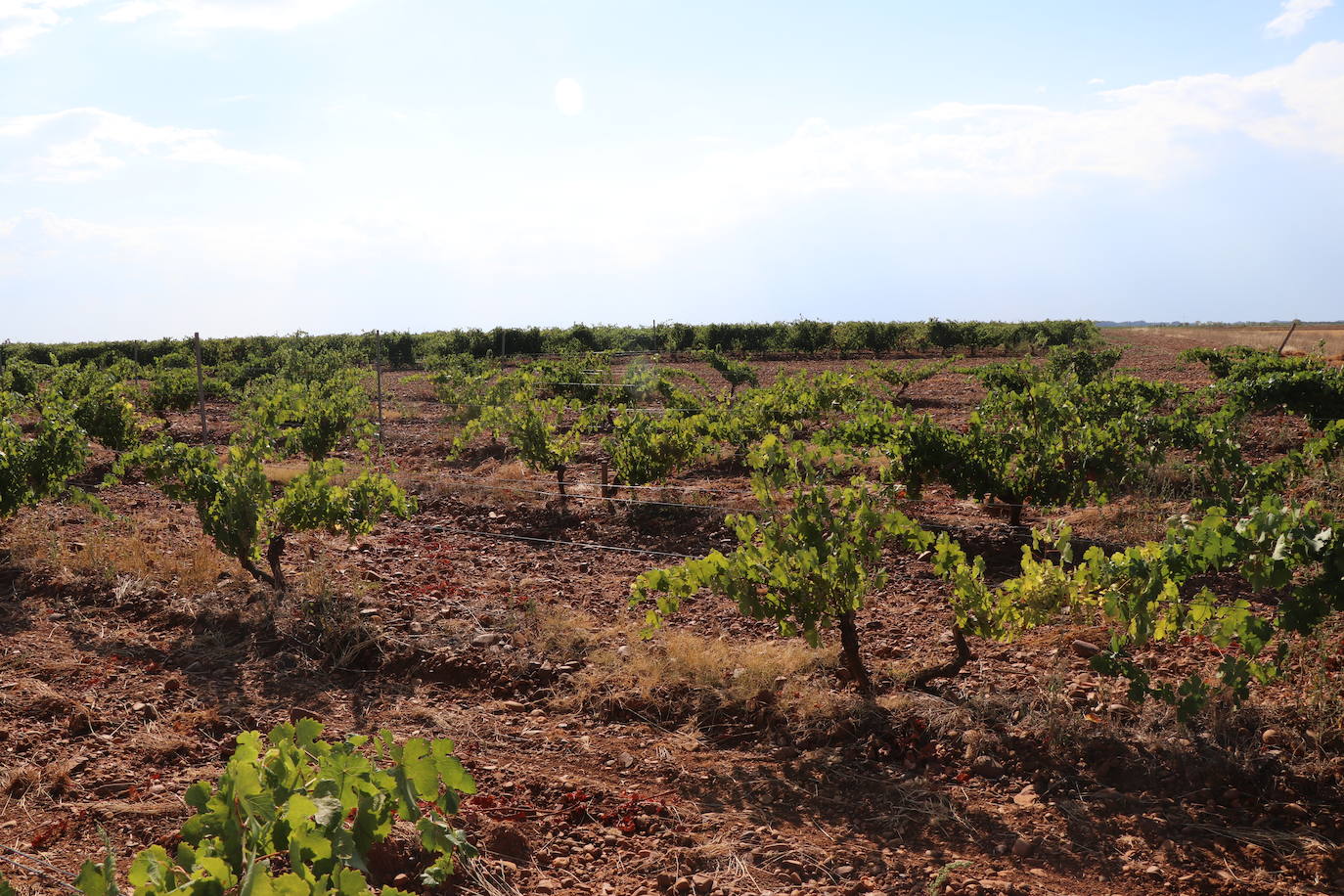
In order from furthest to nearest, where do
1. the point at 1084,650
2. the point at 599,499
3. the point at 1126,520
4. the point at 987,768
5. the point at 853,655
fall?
the point at 599,499
the point at 1126,520
the point at 1084,650
the point at 853,655
the point at 987,768

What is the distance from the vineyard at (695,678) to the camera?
3.29 metres

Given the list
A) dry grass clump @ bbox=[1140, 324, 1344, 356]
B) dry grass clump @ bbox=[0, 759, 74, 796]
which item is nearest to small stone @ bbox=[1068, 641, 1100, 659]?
dry grass clump @ bbox=[0, 759, 74, 796]

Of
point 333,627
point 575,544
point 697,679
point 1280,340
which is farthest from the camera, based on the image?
point 1280,340

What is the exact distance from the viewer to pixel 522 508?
8.95 metres

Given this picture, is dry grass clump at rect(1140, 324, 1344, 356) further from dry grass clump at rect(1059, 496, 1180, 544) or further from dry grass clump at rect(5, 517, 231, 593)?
dry grass clump at rect(5, 517, 231, 593)

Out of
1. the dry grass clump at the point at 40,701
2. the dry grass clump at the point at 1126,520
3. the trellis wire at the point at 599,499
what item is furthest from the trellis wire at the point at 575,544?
the dry grass clump at the point at 40,701

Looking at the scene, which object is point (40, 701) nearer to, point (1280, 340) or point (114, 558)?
point (114, 558)

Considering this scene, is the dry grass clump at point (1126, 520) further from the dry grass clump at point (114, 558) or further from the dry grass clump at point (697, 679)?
the dry grass clump at point (114, 558)

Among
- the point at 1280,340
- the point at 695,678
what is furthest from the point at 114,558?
the point at 1280,340

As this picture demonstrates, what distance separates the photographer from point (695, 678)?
4.89m

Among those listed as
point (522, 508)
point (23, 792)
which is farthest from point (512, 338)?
point (23, 792)

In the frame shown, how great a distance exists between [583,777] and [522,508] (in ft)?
16.7

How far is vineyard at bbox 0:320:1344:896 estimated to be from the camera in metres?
3.29

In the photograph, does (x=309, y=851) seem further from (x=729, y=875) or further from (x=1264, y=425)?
(x=1264, y=425)
